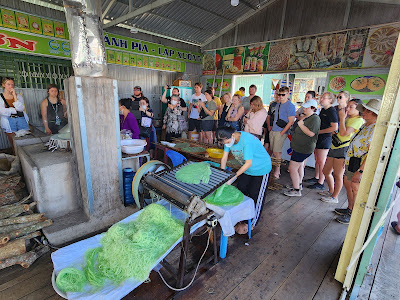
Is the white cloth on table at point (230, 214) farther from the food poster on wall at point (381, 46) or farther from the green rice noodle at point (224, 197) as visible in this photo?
the food poster on wall at point (381, 46)

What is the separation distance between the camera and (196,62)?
10141 millimetres

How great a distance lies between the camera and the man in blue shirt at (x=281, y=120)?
14.6 feet

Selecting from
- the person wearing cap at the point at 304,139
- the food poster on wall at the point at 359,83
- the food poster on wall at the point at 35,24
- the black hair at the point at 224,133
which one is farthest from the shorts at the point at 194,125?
the food poster on wall at the point at 35,24

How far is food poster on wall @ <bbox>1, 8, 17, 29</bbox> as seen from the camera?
17.3 feet

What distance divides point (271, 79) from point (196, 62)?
4770 mm

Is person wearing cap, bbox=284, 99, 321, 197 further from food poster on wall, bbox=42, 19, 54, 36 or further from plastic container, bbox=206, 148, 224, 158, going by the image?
food poster on wall, bbox=42, 19, 54, 36

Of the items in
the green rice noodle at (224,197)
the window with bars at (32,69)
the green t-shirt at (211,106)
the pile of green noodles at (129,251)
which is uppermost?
the window with bars at (32,69)

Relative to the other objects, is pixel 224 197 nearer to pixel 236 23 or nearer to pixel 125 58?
pixel 125 58

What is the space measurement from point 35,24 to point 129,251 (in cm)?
698

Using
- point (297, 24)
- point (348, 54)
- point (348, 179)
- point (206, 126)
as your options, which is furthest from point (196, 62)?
point (348, 179)

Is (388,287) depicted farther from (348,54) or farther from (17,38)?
(17,38)

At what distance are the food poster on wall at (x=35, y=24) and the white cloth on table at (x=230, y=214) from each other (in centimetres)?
683

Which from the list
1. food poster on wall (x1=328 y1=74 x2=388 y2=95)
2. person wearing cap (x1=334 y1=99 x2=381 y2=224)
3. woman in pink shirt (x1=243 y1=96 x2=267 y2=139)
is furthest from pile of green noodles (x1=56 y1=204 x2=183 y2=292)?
food poster on wall (x1=328 y1=74 x2=388 y2=95)

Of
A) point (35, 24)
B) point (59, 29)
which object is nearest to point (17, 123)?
point (35, 24)
